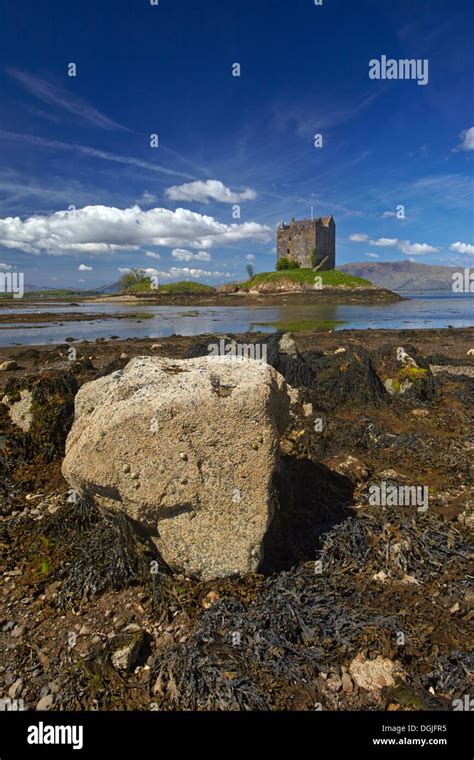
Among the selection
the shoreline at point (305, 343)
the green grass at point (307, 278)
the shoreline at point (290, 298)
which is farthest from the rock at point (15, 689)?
the green grass at point (307, 278)

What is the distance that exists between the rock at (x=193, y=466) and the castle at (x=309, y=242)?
9754 cm

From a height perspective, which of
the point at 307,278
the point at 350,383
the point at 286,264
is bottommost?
the point at 350,383

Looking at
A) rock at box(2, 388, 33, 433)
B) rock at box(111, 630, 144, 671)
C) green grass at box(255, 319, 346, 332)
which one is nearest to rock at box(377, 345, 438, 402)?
rock at box(2, 388, 33, 433)

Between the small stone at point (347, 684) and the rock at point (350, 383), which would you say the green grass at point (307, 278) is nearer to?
the rock at point (350, 383)

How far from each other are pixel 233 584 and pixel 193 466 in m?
1.13

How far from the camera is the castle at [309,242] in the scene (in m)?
96.1

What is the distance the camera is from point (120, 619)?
364 cm

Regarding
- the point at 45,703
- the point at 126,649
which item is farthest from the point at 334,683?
the point at 45,703

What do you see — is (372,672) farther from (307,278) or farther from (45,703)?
(307,278)

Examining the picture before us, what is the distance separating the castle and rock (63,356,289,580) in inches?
3840

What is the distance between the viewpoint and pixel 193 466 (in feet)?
12.2
